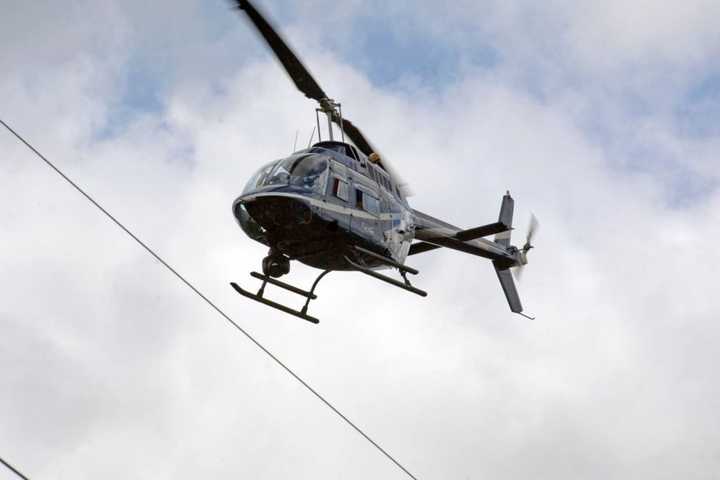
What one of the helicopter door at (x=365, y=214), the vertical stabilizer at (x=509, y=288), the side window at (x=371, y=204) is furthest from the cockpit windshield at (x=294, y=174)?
the vertical stabilizer at (x=509, y=288)

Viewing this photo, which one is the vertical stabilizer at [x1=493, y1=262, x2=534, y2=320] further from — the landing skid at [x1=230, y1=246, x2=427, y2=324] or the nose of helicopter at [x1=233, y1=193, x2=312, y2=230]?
the nose of helicopter at [x1=233, y1=193, x2=312, y2=230]

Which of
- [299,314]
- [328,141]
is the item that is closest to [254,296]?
[299,314]

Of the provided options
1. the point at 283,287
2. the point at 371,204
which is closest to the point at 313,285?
the point at 283,287

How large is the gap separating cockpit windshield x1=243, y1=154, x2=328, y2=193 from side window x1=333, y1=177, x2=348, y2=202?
290 mm

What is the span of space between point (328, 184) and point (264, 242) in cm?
182

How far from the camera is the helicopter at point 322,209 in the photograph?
58.1ft

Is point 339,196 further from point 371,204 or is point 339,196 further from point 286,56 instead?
point 286,56

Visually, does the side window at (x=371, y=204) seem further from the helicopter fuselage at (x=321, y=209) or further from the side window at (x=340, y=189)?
the side window at (x=340, y=189)

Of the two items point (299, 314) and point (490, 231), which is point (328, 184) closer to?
point (299, 314)

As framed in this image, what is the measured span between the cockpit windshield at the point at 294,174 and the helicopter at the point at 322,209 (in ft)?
0.06

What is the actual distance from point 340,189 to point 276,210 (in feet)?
5.09

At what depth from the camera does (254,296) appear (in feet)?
61.3

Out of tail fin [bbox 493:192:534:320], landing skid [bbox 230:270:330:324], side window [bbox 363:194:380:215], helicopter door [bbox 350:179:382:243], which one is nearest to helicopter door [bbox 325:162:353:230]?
helicopter door [bbox 350:179:382:243]

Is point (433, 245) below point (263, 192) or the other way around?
the other way around
